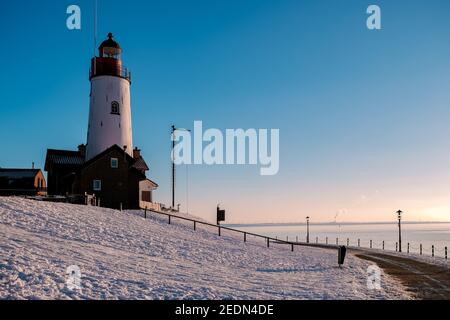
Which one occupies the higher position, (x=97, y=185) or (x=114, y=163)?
(x=114, y=163)

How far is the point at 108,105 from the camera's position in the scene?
44.2 metres

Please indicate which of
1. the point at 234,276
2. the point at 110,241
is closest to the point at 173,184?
the point at 110,241

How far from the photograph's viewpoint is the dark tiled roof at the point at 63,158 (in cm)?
4706

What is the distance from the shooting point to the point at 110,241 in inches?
843

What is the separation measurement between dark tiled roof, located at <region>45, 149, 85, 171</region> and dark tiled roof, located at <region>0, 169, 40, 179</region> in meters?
2.01

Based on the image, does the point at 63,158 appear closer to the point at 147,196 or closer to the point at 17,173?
the point at 17,173

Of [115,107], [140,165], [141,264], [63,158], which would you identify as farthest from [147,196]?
[141,264]

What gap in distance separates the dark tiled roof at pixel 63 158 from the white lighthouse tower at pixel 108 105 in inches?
181

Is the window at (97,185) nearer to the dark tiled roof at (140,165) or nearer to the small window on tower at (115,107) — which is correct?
the dark tiled roof at (140,165)

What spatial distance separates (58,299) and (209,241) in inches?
687

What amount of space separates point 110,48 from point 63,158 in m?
14.1

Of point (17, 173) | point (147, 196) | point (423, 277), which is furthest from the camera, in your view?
point (17, 173)
